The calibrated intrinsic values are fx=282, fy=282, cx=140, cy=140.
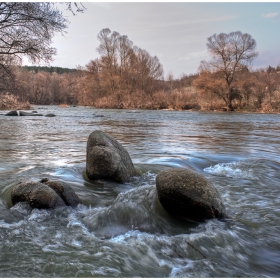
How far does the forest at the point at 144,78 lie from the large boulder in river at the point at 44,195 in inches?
659

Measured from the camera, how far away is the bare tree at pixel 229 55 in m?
39.5

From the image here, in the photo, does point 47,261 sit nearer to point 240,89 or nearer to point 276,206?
point 276,206

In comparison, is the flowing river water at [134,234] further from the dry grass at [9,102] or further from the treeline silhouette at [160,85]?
the treeline silhouette at [160,85]

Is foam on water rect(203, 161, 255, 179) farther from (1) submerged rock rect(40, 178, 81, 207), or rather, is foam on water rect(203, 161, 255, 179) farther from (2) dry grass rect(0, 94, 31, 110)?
(2) dry grass rect(0, 94, 31, 110)

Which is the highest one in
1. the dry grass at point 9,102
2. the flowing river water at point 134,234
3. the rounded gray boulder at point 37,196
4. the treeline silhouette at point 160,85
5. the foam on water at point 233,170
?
the treeline silhouette at point 160,85

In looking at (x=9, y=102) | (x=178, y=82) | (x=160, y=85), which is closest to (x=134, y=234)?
(x=9, y=102)

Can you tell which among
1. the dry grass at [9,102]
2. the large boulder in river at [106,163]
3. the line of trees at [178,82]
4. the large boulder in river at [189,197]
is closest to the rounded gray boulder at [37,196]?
the large boulder in river at [106,163]

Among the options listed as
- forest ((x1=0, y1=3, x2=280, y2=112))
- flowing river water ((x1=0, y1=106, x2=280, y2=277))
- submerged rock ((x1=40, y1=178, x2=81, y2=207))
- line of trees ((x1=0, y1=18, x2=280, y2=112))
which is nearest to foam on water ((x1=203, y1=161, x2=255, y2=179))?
flowing river water ((x1=0, y1=106, x2=280, y2=277))

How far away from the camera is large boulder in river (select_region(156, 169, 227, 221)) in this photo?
12.1 feet

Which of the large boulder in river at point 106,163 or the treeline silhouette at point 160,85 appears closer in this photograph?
the large boulder in river at point 106,163

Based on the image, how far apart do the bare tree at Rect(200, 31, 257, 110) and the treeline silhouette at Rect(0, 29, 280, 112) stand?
0.13 meters

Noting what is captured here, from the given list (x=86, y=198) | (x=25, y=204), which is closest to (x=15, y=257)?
(x=25, y=204)

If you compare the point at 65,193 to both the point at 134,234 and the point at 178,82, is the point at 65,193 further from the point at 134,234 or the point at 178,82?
the point at 178,82

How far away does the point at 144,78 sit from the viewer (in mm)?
51375
